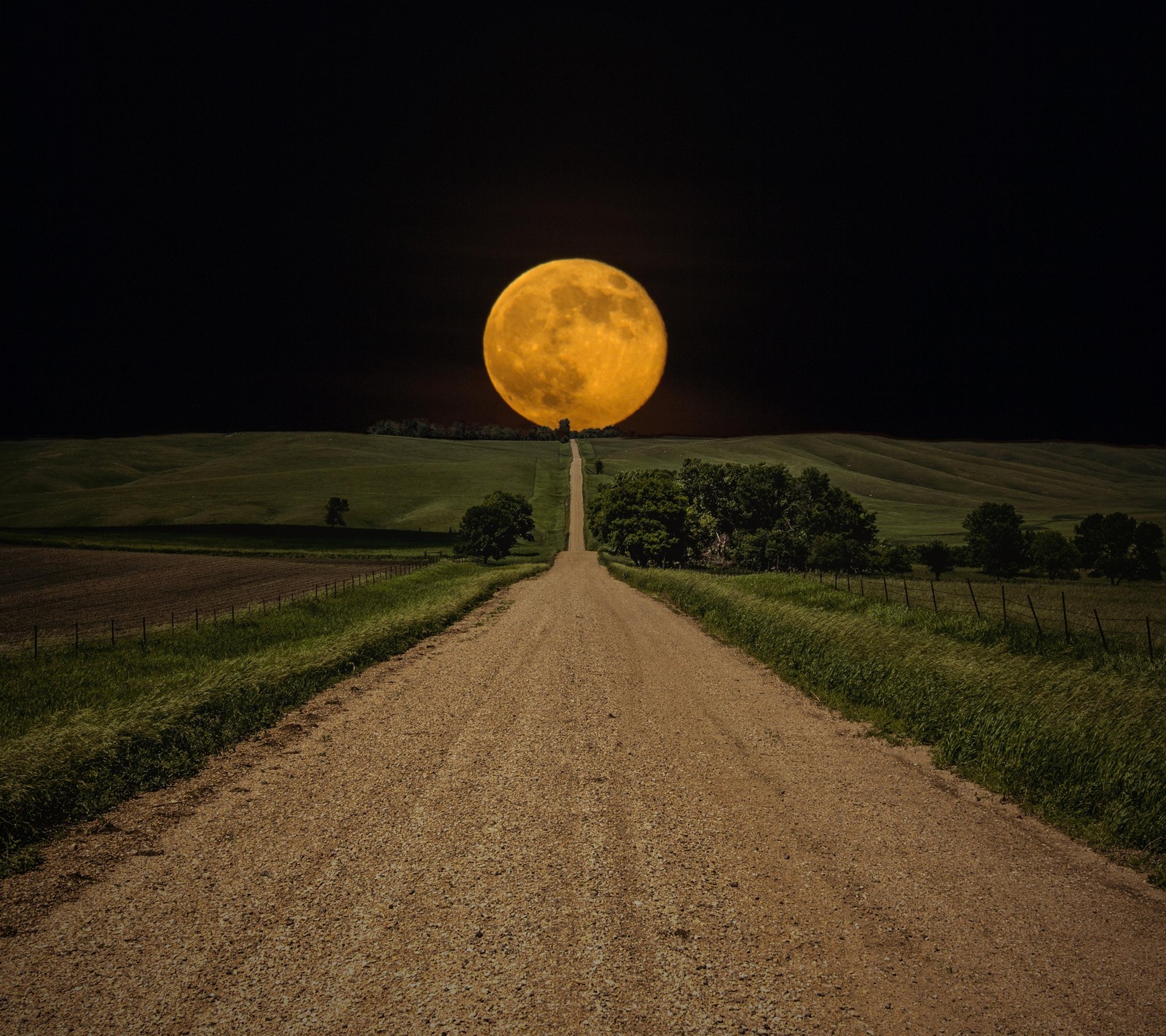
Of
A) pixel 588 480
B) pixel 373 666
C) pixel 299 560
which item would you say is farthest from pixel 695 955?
pixel 588 480

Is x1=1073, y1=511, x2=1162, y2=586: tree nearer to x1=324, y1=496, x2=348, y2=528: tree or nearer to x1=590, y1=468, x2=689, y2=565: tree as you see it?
x1=590, y1=468, x2=689, y2=565: tree

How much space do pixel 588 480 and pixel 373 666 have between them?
15091 cm

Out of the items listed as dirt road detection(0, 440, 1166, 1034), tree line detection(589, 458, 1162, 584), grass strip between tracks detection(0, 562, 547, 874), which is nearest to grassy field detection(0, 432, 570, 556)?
tree line detection(589, 458, 1162, 584)

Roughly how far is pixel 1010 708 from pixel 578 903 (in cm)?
993

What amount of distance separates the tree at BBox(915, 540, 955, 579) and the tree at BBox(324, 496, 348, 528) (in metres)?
91.6

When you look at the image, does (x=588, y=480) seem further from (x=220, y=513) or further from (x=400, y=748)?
(x=400, y=748)

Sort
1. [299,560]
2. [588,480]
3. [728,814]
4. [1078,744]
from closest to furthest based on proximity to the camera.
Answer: [728,814] → [1078,744] → [299,560] → [588,480]

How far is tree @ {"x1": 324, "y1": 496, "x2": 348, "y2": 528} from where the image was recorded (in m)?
115

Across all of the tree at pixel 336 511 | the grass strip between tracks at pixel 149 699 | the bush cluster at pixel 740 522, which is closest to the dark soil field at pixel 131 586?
the grass strip between tracks at pixel 149 699

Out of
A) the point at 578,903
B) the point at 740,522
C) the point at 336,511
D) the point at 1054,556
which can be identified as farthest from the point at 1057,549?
the point at 336,511

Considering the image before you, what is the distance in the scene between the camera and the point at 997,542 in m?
88.2

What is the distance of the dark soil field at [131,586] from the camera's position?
3722 cm

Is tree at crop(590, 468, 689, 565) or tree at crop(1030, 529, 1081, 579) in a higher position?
tree at crop(590, 468, 689, 565)

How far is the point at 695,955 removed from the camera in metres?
6.74
